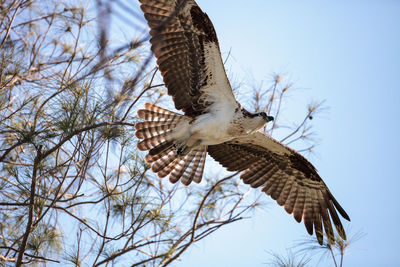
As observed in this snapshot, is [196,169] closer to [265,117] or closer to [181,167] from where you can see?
[181,167]

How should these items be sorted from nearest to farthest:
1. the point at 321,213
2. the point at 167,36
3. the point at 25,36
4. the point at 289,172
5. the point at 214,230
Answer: the point at 214,230 < the point at 167,36 < the point at 25,36 < the point at 321,213 < the point at 289,172

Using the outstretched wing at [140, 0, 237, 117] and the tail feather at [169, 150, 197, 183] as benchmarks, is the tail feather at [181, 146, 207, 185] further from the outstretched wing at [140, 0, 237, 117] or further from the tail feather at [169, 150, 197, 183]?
the outstretched wing at [140, 0, 237, 117]

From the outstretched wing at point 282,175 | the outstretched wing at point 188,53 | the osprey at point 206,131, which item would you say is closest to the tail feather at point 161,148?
the osprey at point 206,131

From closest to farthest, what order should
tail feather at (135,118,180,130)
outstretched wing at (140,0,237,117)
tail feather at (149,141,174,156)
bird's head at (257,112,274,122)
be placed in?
outstretched wing at (140,0,237,117) < bird's head at (257,112,274,122) < tail feather at (135,118,180,130) < tail feather at (149,141,174,156)

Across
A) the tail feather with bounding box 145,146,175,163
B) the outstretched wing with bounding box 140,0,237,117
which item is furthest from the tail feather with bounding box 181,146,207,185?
→ the outstretched wing with bounding box 140,0,237,117

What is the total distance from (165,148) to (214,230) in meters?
1.39

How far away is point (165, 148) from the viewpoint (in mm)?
5273

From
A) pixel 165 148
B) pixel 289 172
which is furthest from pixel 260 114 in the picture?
pixel 289 172

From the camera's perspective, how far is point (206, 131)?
16.4 ft

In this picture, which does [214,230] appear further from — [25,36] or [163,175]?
[25,36]

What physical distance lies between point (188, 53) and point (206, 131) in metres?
0.82

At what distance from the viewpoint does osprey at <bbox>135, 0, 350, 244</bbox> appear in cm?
467

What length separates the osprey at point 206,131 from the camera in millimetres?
4672

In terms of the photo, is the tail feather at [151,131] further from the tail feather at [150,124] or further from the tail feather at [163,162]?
the tail feather at [163,162]
